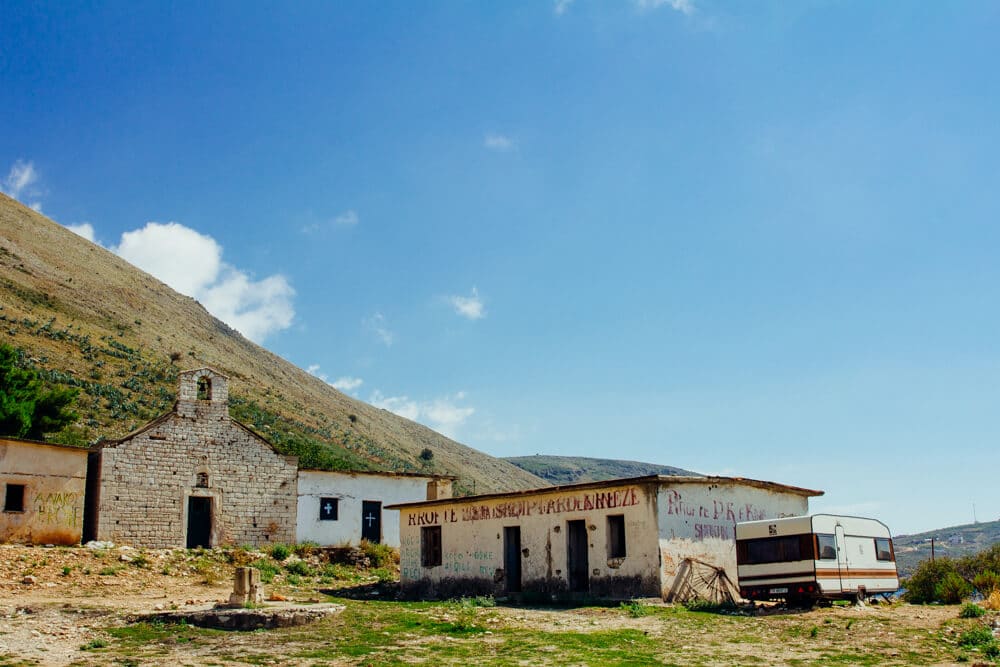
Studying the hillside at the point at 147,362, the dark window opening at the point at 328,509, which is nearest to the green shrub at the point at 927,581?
the dark window opening at the point at 328,509

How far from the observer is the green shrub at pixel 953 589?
20984mm

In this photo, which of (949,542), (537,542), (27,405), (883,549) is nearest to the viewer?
(883,549)

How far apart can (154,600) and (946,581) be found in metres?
19.2

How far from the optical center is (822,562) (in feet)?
62.1

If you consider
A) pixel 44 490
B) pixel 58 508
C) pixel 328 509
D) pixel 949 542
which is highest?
pixel 44 490

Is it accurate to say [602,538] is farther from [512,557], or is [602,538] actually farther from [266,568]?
[266,568]

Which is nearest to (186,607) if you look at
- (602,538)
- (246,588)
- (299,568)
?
(246,588)

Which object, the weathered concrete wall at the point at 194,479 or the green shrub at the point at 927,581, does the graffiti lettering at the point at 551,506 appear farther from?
the weathered concrete wall at the point at 194,479

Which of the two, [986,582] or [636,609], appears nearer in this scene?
[636,609]

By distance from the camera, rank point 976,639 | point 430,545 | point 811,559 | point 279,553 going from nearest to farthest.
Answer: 1. point 976,639
2. point 811,559
3. point 430,545
4. point 279,553

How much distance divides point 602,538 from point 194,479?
1627 cm

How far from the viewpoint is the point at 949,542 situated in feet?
243

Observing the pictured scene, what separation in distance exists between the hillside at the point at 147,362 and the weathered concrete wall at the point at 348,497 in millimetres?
7792

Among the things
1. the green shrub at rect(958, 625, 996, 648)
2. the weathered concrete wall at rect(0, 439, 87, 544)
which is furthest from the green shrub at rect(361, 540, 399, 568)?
the green shrub at rect(958, 625, 996, 648)
